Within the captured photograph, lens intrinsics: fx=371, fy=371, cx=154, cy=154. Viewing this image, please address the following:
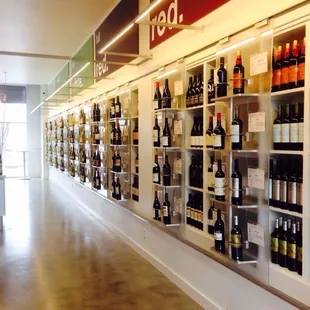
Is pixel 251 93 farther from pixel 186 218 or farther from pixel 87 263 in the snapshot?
pixel 87 263

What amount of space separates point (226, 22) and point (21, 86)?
12.4 m

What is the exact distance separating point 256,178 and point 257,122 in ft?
1.29

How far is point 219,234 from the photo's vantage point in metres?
2.95

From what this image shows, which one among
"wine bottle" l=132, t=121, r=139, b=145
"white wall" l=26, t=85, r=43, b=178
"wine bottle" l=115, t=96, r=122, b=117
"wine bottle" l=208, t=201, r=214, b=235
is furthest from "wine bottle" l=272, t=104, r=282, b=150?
"white wall" l=26, t=85, r=43, b=178

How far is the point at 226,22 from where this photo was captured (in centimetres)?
292

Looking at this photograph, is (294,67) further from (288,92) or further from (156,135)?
(156,135)

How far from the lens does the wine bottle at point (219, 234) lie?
9.62ft

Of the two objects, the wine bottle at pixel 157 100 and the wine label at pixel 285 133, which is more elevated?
the wine bottle at pixel 157 100

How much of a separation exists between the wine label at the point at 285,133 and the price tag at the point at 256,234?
63cm

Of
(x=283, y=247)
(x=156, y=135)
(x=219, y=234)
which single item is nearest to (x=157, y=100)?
(x=156, y=135)

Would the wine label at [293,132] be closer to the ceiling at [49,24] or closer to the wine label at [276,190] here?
the wine label at [276,190]

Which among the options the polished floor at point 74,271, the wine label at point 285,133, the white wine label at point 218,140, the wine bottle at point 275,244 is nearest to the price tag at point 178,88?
the white wine label at point 218,140

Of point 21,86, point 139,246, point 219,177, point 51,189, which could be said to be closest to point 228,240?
point 219,177

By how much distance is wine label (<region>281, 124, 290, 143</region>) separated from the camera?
241 cm
